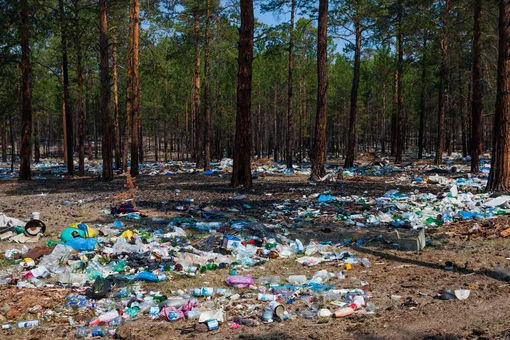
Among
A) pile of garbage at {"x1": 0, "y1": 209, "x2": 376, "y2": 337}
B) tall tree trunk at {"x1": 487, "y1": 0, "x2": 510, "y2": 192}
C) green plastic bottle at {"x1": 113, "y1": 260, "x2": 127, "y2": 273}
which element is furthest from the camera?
tall tree trunk at {"x1": 487, "y1": 0, "x2": 510, "y2": 192}

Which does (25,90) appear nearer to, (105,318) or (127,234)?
(127,234)

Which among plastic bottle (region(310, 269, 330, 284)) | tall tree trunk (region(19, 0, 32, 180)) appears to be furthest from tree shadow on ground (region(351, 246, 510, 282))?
tall tree trunk (region(19, 0, 32, 180))

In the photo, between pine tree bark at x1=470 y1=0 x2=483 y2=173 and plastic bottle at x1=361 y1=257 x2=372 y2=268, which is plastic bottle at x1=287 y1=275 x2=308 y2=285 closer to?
plastic bottle at x1=361 y1=257 x2=372 y2=268

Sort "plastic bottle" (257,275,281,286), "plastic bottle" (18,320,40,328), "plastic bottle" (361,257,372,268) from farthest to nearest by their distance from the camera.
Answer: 1. "plastic bottle" (361,257,372,268)
2. "plastic bottle" (257,275,281,286)
3. "plastic bottle" (18,320,40,328)

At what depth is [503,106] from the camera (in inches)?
343

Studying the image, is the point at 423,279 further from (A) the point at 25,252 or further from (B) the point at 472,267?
(A) the point at 25,252

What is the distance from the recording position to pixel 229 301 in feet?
13.5

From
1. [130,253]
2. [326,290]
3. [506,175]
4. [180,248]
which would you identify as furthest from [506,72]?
[130,253]

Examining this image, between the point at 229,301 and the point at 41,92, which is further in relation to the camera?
the point at 41,92

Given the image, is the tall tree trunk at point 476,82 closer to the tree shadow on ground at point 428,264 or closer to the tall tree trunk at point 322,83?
the tall tree trunk at point 322,83

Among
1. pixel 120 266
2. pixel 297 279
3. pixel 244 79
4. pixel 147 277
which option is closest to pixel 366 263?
pixel 297 279

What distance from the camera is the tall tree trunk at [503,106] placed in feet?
28.3

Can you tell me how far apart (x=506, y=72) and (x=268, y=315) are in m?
8.04

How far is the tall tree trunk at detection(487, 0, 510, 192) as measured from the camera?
8633 mm
